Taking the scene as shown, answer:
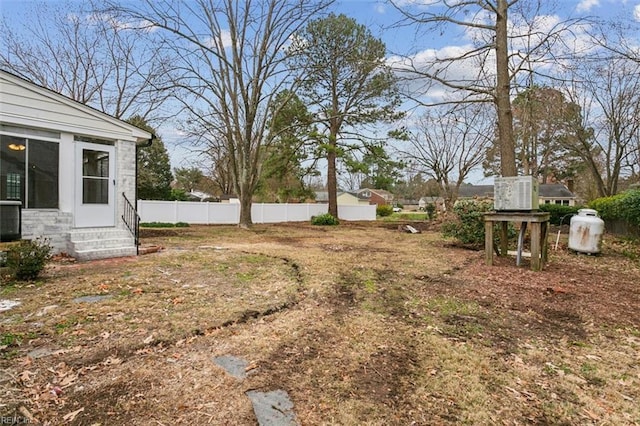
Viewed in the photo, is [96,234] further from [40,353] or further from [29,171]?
[40,353]

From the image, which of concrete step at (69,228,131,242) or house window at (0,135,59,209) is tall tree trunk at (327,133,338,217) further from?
house window at (0,135,59,209)

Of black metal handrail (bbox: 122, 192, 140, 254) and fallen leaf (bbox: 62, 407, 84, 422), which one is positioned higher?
black metal handrail (bbox: 122, 192, 140, 254)

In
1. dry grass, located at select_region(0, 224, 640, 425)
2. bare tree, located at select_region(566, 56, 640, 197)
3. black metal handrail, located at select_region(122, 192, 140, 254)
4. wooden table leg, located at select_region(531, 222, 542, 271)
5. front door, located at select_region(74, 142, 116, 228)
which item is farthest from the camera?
bare tree, located at select_region(566, 56, 640, 197)

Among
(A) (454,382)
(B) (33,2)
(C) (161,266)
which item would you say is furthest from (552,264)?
(B) (33,2)

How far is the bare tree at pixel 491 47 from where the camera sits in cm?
787

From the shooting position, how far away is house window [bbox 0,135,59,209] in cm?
608

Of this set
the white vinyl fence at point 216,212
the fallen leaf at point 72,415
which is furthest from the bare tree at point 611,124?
the fallen leaf at point 72,415

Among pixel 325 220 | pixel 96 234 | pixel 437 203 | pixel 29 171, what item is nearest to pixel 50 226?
pixel 96 234

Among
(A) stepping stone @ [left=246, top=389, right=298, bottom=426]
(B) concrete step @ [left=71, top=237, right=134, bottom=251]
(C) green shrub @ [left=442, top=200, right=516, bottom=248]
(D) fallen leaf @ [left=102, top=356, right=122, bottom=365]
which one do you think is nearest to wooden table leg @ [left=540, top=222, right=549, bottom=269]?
(C) green shrub @ [left=442, top=200, right=516, bottom=248]

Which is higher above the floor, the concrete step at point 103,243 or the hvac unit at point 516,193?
the hvac unit at point 516,193

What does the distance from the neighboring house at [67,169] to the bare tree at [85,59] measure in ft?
19.0

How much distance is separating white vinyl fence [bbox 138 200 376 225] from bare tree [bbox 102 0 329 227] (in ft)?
12.2

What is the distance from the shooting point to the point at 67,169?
22.4 feet

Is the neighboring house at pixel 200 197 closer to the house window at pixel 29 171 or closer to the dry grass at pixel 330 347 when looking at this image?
the house window at pixel 29 171
